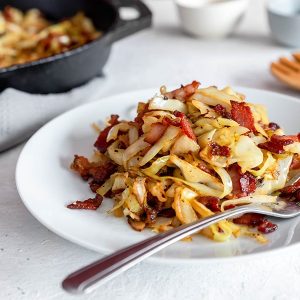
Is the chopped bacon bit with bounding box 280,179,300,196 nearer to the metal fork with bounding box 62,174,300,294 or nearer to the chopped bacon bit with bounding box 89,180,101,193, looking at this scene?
the metal fork with bounding box 62,174,300,294

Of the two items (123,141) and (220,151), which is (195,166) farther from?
(123,141)

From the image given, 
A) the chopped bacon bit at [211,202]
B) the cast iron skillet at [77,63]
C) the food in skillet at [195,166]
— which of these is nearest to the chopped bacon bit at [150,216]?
the food in skillet at [195,166]

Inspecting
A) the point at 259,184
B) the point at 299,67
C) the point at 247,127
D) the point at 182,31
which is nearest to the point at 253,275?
the point at 259,184

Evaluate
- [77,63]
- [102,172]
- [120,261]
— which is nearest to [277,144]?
[102,172]

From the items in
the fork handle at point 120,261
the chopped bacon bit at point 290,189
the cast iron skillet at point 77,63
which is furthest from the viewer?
the cast iron skillet at point 77,63

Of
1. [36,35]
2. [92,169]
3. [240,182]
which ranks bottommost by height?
[36,35]

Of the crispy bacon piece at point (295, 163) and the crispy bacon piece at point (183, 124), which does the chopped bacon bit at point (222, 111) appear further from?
the crispy bacon piece at point (295, 163)

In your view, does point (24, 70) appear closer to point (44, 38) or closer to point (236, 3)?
point (44, 38)
